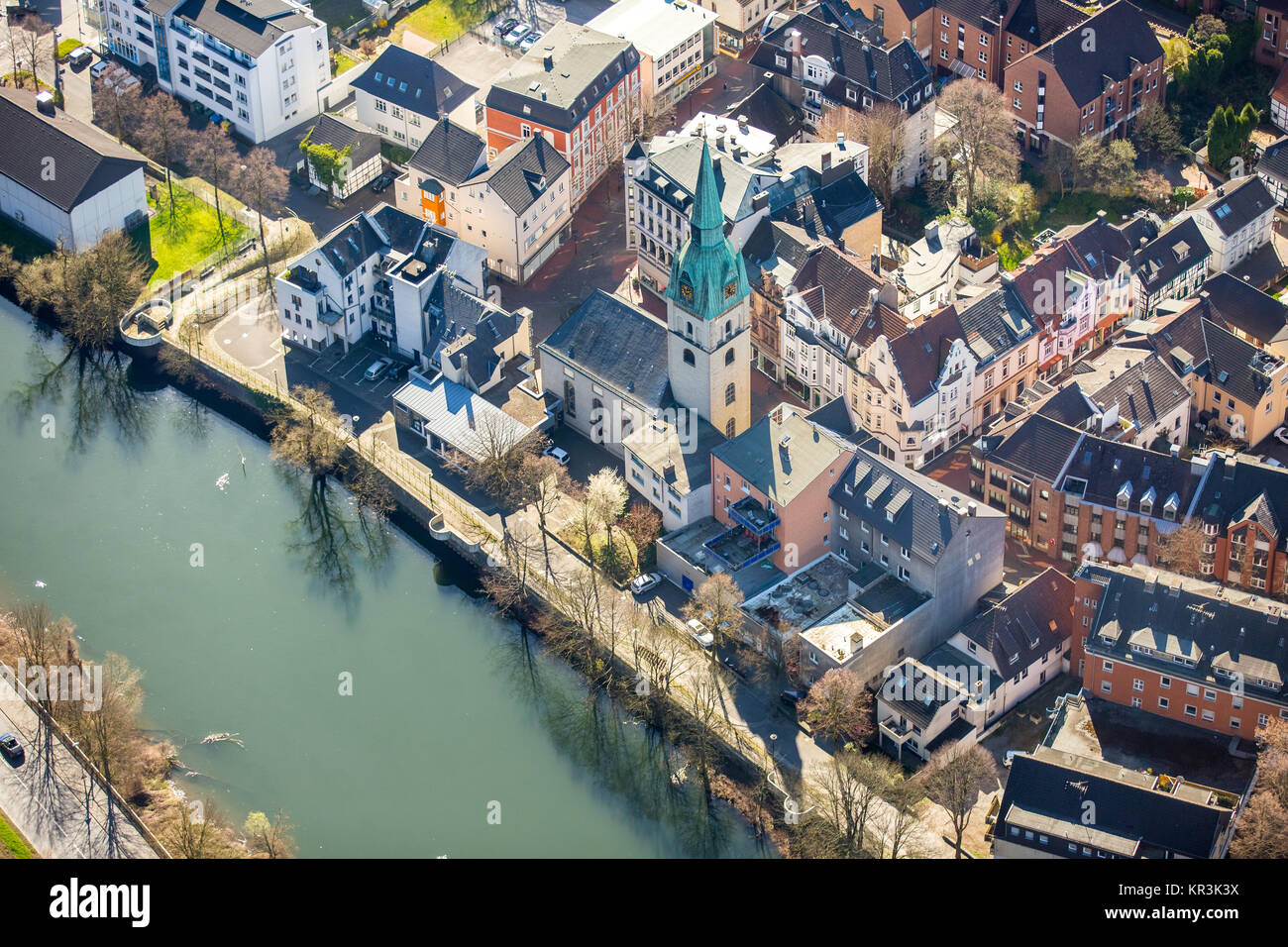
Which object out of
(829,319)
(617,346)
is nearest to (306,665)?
(617,346)

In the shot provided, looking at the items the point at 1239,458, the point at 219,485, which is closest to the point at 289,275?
the point at 219,485

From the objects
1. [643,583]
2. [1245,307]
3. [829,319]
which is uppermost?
[829,319]

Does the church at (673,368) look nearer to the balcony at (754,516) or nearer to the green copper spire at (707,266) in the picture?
the green copper spire at (707,266)

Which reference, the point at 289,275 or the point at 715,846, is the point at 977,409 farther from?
the point at 289,275

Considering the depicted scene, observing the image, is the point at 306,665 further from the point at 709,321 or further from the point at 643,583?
the point at 709,321

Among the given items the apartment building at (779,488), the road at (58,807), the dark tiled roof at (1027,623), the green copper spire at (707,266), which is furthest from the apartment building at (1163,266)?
the road at (58,807)

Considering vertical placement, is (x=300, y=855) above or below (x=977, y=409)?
below

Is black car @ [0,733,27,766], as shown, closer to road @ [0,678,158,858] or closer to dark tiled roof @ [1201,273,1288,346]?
road @ [0,678,158,858]
